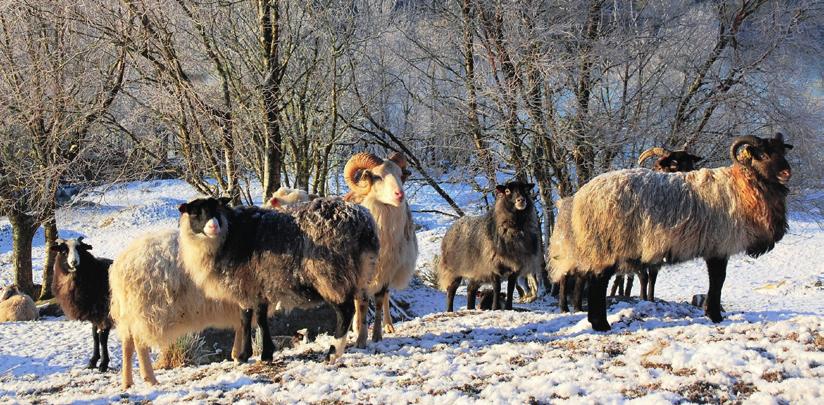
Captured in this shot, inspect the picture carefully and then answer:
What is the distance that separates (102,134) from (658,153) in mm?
12213

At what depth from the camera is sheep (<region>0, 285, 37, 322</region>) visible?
55.4ft

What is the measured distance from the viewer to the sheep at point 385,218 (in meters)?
9.05

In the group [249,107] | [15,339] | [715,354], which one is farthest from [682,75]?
[15,339]

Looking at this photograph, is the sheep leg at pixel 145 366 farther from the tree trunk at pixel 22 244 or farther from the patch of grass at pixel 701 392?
the tree trunk at pixel 22 244

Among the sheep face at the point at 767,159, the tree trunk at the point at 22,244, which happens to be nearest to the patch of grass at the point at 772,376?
the sheep face at the point at 767,159

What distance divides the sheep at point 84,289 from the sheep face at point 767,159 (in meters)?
9.27

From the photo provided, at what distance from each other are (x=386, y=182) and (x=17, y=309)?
1228 centimetres

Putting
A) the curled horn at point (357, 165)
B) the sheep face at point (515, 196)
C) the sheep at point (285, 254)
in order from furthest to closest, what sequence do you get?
the sheep face at point (515, 196), the curled horn at point (357, 165), the sheep at point (285, 254)

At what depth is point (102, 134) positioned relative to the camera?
16.6 m

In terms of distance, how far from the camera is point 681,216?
26.5 ft

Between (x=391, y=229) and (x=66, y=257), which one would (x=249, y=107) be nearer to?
(x=66, y=257)

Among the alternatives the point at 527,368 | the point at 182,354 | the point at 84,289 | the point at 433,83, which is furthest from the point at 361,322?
the point at 433,83

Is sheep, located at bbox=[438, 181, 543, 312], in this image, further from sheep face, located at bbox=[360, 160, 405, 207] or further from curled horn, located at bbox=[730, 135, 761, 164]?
curled horn, located at bbox=[730, 135, 761, 164]

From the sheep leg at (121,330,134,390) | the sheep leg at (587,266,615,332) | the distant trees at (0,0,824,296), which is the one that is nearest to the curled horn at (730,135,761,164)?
the sheep leg at (587,266,615,332)
